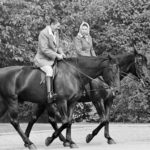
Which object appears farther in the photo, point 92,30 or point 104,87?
point 92,30

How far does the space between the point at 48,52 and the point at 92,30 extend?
16.5m

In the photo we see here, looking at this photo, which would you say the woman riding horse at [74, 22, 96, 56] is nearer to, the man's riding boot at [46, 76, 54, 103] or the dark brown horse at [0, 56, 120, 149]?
the dark brown horse at [0, 56, 120, 149]

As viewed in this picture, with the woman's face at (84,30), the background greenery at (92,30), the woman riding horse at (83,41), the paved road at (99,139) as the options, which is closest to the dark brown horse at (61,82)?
the paved road at (99,139)

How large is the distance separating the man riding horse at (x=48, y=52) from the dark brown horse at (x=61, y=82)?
180 millimetres

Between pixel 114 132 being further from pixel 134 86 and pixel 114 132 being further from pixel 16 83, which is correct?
pixel 134 86

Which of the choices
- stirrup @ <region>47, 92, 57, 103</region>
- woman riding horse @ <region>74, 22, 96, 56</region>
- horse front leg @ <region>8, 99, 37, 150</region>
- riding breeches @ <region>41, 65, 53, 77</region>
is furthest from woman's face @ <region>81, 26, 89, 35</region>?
horse front leg @ <region>8, 99, 37, 150</region>

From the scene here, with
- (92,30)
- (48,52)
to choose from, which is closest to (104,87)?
Result: (48,52)

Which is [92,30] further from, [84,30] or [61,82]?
[61,82]

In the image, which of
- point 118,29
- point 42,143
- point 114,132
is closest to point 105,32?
point 118,29

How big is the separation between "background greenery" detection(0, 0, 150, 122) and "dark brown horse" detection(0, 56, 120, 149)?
38.0 ft

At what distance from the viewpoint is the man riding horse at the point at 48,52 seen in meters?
15.5

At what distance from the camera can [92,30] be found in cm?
3216

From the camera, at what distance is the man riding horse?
1548 centimetres

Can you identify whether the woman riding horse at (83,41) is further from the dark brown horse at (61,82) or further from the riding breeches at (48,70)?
the riding breeches at (48,70)
